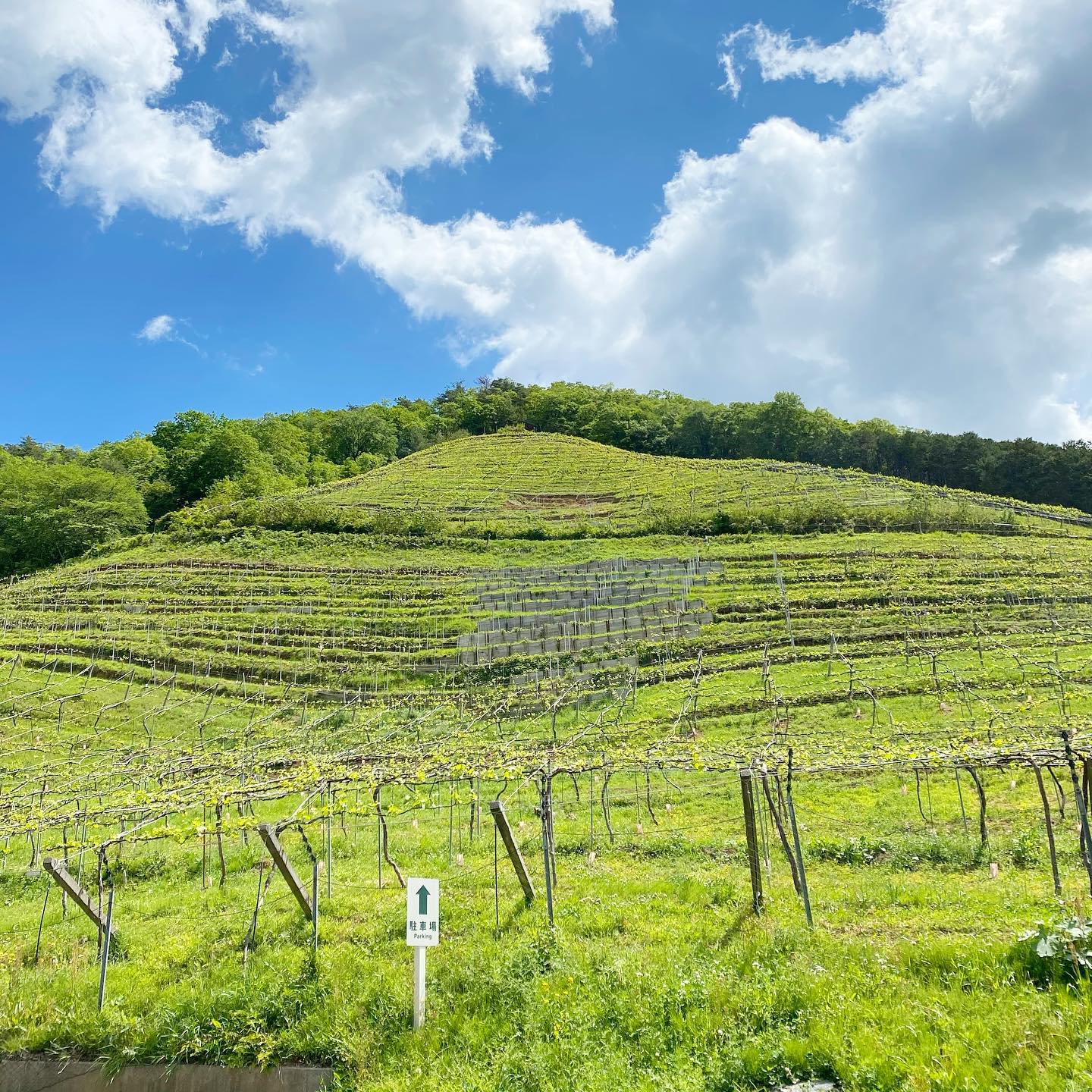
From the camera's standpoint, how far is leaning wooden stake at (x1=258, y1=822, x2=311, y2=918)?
8.51m

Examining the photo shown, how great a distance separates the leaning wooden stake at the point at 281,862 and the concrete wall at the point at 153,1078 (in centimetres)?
203

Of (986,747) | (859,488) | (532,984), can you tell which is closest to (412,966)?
(532,984)

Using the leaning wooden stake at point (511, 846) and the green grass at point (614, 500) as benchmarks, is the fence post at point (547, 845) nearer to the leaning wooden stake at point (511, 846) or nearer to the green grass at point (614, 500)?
the leaning wooden stake at point (511, 846)

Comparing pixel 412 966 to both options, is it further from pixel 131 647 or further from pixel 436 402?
pixel 436 402

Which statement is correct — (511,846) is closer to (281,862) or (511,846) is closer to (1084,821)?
(281,862)

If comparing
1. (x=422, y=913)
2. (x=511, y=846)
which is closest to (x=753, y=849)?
(x=511, y=846)

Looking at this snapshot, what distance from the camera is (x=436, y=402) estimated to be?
154 metres

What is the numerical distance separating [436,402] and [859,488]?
340 feet

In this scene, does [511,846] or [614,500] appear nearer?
[511,846]

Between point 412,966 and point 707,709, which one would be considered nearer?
point 412,966

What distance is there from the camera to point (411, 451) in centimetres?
12519

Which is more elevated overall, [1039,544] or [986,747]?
[1039,544]

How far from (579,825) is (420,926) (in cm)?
931

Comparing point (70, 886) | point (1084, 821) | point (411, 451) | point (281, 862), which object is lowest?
point (70, 886)
